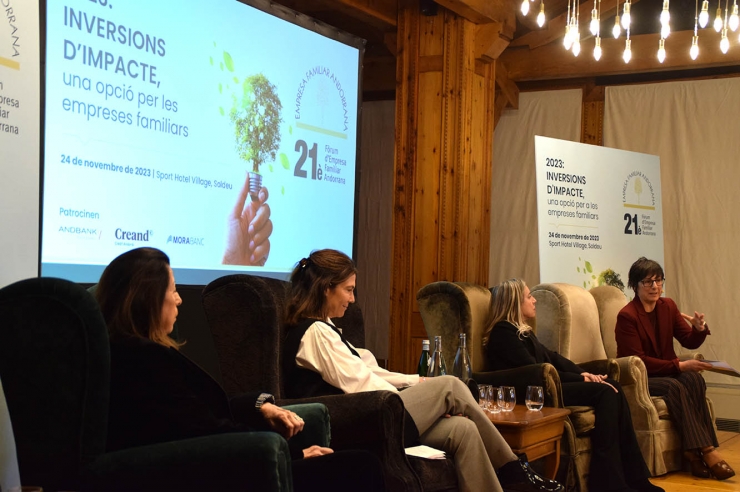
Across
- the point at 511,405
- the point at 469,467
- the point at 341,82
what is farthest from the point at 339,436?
the point at 341,82

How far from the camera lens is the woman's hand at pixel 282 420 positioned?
2.66 metres

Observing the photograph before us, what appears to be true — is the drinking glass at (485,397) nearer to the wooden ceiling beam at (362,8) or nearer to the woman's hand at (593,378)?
the woman's hand at (593,378)

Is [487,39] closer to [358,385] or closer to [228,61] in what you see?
[228,61]

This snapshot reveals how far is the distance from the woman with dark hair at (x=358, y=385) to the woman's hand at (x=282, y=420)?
0.62 meters

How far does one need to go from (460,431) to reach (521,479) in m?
0.39

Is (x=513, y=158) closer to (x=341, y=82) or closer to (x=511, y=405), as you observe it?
(x=341, y=82)

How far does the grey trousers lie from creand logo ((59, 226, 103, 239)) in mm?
1507

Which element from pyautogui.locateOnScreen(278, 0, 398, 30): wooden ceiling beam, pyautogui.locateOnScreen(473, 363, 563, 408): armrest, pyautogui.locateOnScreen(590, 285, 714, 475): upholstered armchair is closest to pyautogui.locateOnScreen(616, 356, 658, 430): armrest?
pyautogui.locateOnScreen(590, 285, 714, 475): upholstered armchair

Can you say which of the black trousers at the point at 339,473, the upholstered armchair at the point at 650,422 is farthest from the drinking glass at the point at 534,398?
the black trousers at the point at 339,473

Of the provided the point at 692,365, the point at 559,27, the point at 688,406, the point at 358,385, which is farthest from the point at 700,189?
the point at 358,385

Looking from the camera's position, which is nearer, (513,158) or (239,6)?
(239,6)

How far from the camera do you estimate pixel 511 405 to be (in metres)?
3.99

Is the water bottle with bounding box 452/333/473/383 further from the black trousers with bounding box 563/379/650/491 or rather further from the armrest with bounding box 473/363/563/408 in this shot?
the black trousers with bounding box 563/379/650/491

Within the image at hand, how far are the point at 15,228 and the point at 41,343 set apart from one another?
1.11 metres
